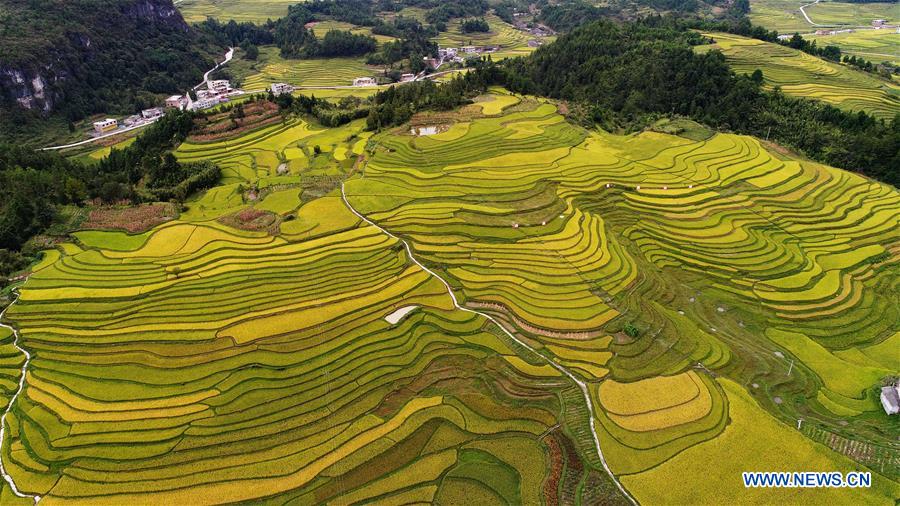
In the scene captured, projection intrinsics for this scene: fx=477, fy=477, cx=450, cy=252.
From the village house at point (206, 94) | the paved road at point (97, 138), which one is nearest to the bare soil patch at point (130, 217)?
the paved road at point (97, 138)

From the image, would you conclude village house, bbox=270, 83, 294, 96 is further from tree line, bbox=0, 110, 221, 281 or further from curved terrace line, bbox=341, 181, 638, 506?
curved terrace line, bbox=341, 181, 638, 506

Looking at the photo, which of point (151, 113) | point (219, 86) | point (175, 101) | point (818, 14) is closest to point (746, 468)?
point (151, 113)

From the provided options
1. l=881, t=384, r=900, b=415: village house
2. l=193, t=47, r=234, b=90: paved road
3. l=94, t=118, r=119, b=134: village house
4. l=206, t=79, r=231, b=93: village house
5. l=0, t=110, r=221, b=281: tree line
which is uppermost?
l=193, t=47, r=234, b=90: paved road

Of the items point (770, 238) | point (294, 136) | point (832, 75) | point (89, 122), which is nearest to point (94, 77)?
point (89, 122)

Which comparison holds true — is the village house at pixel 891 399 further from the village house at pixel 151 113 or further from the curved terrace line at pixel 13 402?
the village house at pixel 151 113

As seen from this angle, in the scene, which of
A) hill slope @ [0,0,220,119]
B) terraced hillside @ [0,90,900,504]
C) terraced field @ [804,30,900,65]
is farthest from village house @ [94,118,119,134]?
terraced field @ [804,30,900,65]
